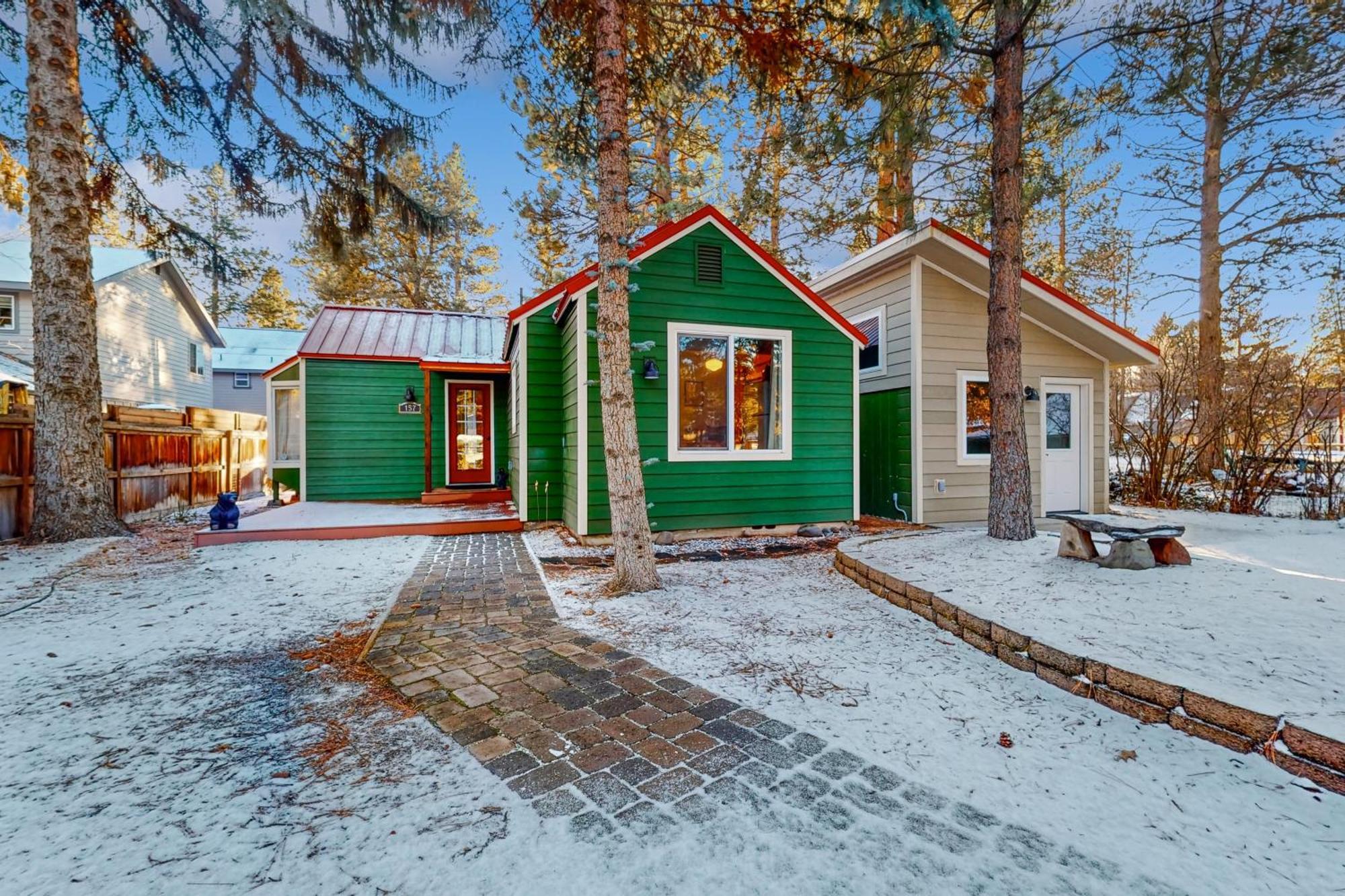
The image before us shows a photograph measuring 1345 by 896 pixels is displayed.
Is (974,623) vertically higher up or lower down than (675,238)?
lower down

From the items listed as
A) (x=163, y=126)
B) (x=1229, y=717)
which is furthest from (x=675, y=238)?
(x=163, y=126)

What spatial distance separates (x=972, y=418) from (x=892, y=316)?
182 centimetres

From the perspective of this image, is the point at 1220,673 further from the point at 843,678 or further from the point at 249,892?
the point at 249,892

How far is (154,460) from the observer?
850 cm

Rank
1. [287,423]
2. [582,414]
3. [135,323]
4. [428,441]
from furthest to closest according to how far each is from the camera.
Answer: [135,323] → [287,423] → [428,441] → [582,414]

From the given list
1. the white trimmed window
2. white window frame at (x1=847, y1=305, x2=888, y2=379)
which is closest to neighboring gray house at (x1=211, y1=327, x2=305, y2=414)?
the white trimmed window

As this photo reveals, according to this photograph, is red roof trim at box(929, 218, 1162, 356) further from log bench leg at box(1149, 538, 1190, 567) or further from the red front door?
the red front door

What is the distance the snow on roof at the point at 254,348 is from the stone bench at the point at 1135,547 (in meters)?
22.9

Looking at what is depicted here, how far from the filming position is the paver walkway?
1579 millimetres

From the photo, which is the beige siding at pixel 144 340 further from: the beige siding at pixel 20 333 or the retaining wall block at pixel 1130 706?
the retaining wall block at pixel 1130 706

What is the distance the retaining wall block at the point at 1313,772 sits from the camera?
5.82 feet

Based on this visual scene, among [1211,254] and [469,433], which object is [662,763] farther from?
[1211,254]

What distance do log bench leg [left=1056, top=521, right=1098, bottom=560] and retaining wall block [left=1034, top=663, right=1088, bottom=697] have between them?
1.82 m

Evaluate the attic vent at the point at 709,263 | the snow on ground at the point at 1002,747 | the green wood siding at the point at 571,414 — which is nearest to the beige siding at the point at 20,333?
the green wood siding at the point at 571,414
